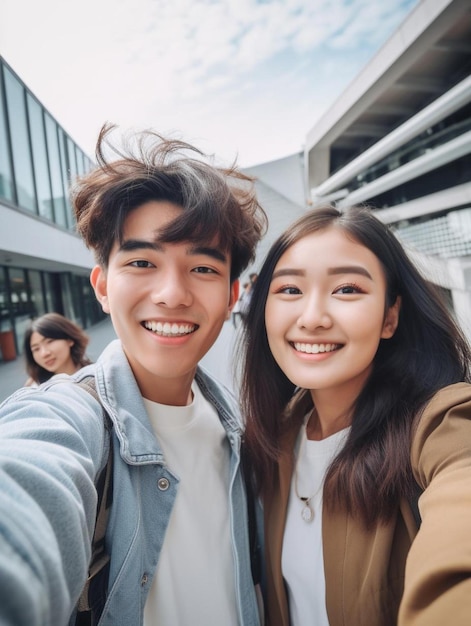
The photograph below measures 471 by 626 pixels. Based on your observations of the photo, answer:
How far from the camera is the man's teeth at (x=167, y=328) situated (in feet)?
3.75

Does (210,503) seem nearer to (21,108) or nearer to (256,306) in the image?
(256,306)

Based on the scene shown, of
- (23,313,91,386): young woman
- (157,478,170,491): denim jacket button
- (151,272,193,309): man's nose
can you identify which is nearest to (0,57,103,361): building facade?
(23,313,91,386): young woman

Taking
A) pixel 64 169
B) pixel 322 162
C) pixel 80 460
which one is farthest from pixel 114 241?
pixel 322 162

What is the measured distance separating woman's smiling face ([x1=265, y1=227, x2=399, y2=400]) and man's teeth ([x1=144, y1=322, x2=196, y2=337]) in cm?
35

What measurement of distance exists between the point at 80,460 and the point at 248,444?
786 mm

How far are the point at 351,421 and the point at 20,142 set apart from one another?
10.5 m

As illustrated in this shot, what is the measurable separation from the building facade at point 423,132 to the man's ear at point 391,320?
4437 mm

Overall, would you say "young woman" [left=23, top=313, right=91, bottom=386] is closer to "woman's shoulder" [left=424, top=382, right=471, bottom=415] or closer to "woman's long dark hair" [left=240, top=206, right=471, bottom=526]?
"woman's long dark hair" [left=240, top=206, right=471, bottom=526]

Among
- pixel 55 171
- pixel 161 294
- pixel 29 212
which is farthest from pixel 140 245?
pixel 55 171

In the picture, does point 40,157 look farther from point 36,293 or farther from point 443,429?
point 443,429

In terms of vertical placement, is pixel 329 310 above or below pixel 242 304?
above

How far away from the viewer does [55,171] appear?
438 inches

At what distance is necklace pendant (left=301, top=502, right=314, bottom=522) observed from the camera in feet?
3.83

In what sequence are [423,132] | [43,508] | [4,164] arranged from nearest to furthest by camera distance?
[43,508]
[4,164]
[423,132]
